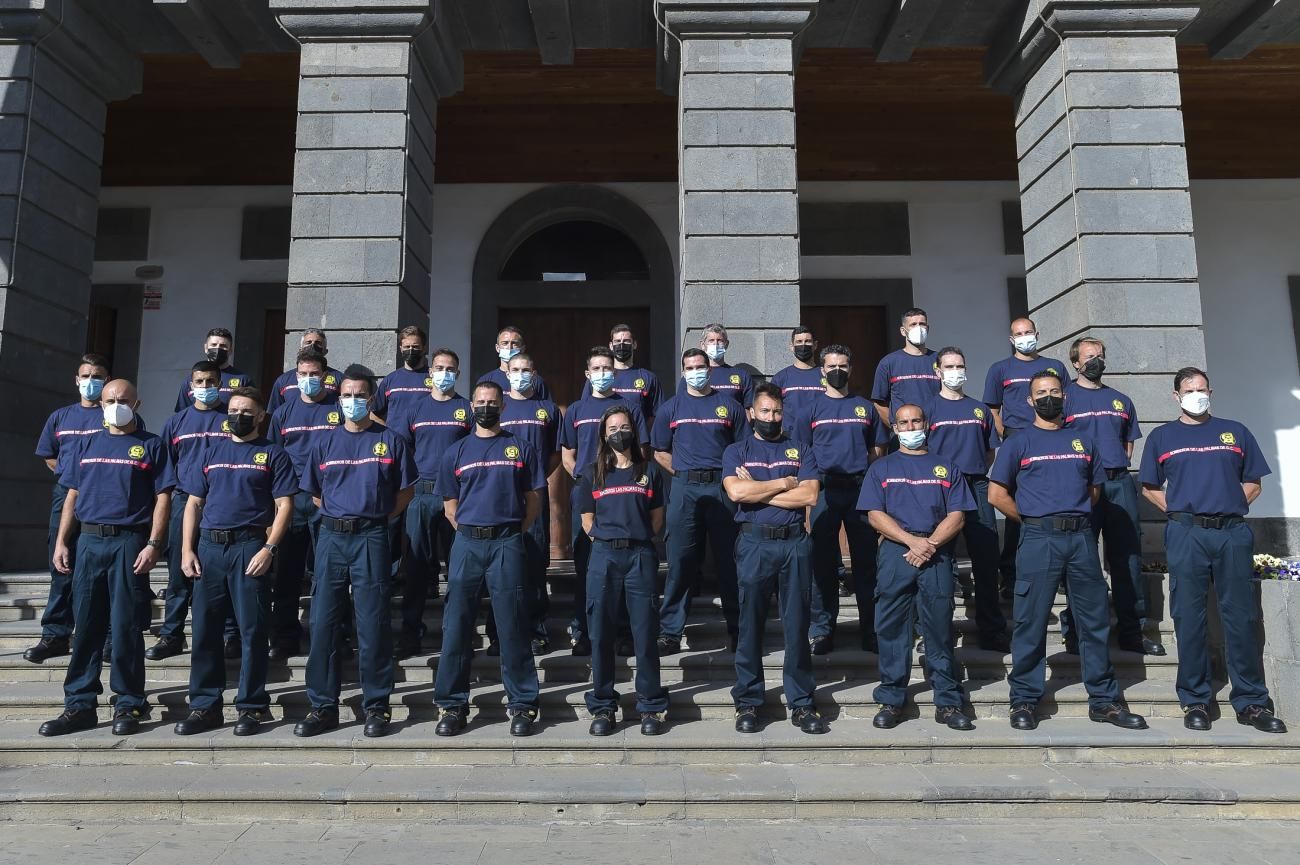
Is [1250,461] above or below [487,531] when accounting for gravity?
above

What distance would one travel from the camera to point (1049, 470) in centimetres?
548

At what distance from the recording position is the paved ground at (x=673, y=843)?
3.89 m

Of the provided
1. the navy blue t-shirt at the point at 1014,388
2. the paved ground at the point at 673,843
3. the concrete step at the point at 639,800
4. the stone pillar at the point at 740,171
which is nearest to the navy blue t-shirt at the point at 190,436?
the concrete step at the point at 639,800

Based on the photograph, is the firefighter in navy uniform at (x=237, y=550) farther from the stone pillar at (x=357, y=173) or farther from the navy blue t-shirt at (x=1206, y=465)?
the navy blue t-shirt at (x=1206, y=465)

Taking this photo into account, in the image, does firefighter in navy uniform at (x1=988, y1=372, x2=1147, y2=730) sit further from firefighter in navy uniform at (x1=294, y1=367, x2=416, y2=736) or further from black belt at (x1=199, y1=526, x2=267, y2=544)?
black belt at (x1=199, y1=526, x2=267, y2=544)

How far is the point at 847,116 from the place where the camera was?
11.3 meters

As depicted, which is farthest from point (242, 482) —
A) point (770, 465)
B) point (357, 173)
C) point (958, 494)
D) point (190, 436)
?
point (958, 494)

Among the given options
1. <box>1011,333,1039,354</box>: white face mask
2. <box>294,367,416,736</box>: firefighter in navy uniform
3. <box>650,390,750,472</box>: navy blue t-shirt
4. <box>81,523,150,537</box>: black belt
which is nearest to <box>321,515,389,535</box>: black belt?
<box>294,367,416,736</box>: firefighter in navy uniform

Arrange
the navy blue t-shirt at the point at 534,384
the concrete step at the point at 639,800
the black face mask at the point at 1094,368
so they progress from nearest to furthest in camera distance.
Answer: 1. the concrete step at the point at 639,800
2. the black face mask at the point at 1094,368
3. the navy blue t-shirt at the point at 534,384

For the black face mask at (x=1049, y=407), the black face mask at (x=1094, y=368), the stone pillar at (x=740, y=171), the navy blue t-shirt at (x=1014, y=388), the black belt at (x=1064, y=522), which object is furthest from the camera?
the stone pillar at (x=740, y=171)

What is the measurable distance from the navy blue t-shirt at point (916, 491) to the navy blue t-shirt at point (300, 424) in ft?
12.0

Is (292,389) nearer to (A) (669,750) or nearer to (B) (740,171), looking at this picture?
(A) (669,750)

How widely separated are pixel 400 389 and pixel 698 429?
2.37m

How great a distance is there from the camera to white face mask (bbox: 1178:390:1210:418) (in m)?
5.70
